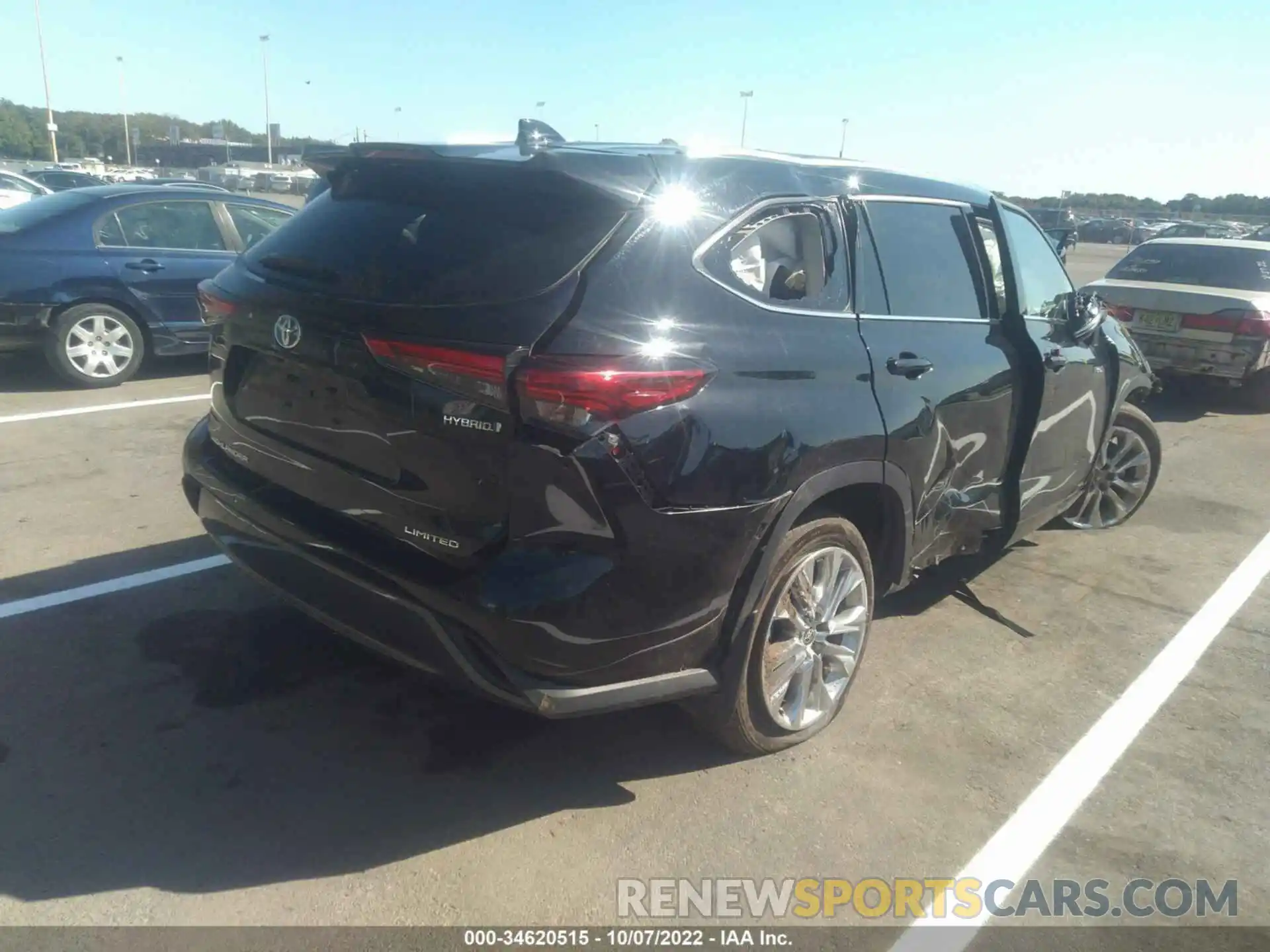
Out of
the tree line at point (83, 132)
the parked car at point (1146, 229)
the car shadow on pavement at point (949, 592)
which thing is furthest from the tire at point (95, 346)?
the tree line at point (83, 132)

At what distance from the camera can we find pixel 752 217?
9.96ft

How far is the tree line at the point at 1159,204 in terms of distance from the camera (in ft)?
233

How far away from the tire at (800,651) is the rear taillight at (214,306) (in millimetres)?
1907

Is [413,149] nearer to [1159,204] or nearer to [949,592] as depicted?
[949,592]

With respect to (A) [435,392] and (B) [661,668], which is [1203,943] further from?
(A) [435,392]

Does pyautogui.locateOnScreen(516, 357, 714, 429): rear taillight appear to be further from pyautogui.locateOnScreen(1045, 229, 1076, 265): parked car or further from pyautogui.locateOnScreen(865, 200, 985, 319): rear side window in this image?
pyautogui.locateOnScreen(1045, 229, 1076, 265): parked car

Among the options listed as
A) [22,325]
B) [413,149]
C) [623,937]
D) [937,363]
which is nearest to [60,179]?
[22,325]

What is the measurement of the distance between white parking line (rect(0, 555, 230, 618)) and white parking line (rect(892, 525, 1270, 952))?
334 centimetres

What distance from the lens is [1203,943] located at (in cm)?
273

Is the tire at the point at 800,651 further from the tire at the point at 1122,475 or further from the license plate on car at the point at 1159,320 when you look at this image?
the license plate on car at the point at 1159,320

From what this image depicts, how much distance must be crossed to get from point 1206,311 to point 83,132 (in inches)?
4257

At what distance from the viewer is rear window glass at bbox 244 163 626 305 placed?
8.87ft

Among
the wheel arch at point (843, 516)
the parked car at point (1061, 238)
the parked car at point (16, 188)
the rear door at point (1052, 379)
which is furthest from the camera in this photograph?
the parked car at point (16, 188)

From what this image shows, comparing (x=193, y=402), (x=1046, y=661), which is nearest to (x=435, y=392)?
(x=1046, y=661)
